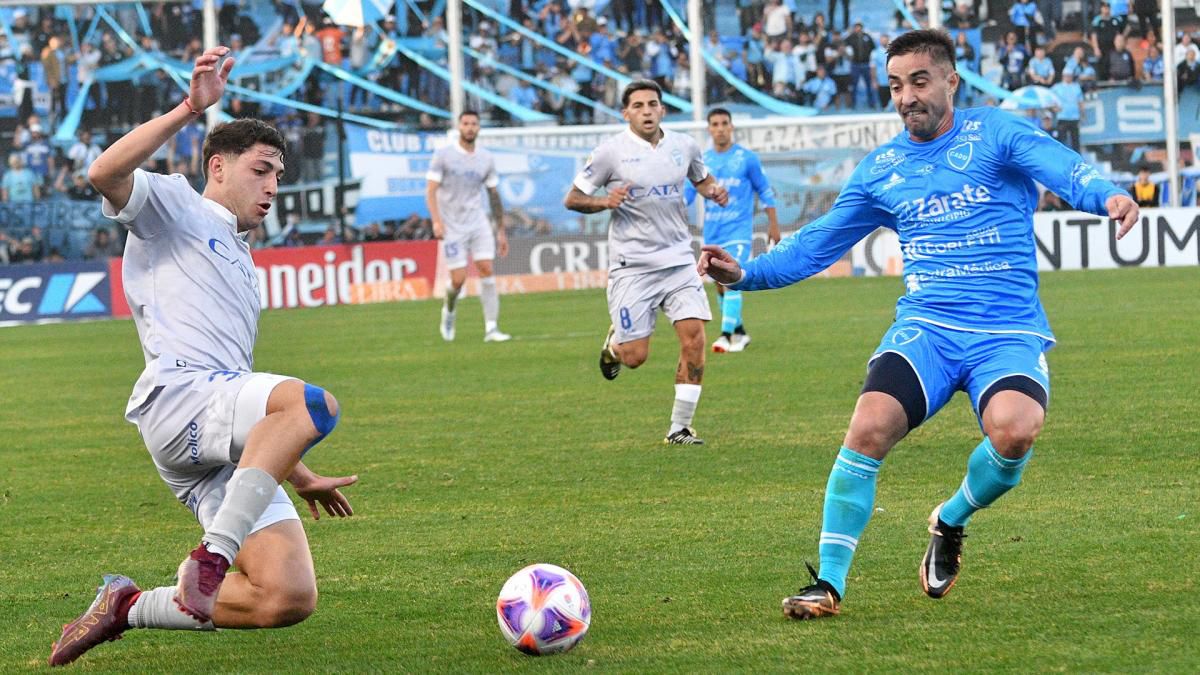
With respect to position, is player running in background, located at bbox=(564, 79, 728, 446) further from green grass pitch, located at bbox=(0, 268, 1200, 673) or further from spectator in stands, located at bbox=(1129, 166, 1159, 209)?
spectator in stands, located at bbox=(1129, 166, 1159, 209)

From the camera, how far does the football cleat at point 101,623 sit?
5.26 metres

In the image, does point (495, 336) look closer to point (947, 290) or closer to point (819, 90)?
point (947, 290)

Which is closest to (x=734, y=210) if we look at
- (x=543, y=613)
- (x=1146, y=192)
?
(x=543, y=613)

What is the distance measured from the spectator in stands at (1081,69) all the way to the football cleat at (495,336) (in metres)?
17.9

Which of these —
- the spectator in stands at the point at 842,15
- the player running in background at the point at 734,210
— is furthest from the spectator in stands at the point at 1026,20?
the player running in background at the point at 734,210

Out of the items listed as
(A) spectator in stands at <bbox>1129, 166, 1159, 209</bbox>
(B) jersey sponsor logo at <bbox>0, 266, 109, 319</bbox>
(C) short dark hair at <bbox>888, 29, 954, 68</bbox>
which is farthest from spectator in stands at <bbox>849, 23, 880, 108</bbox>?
(C) short dark hair at <bbox>888, 29, 954, 68</bbox>

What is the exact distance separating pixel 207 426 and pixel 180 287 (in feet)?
1.75

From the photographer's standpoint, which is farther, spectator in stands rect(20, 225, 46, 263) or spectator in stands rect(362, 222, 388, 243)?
spectator in stands rect(362, 222, 388, 243)

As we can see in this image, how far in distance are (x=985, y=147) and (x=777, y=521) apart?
2350 mm

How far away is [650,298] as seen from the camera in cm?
1128

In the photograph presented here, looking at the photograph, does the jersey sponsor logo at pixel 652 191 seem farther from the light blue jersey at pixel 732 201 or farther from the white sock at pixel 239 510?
the white sock at pixel 239 510

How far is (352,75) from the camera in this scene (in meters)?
34.5

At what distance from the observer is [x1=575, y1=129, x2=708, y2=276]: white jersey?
11406 millimetres

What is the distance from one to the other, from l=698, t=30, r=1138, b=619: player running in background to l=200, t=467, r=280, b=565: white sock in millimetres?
1842
